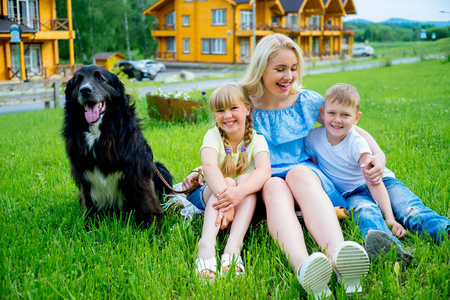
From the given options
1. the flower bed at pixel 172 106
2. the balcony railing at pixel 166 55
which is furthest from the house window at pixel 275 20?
the flower bed at pixel 172 106

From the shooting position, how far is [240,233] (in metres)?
2.74

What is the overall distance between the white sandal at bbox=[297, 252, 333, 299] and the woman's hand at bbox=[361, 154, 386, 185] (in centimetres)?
103

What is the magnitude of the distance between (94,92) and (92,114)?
0.16 metres

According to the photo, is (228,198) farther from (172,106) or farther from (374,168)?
Result: (172,106)

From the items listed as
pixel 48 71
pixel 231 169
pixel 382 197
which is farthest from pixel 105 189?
pixel 48 71

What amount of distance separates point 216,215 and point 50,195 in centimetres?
216

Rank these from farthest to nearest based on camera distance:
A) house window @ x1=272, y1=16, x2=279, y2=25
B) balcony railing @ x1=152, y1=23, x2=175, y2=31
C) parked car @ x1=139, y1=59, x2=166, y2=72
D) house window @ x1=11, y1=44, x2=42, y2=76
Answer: balcony railing @ x1=152, y1=23, x2=175, y2=31 < house window @ x1=272, y1=16, x2=279, y2=25 < parked car @ x1=139, y1=59, x2=166, y2=72 < house window @ x1=11, y1=44, x2=42, y2=76

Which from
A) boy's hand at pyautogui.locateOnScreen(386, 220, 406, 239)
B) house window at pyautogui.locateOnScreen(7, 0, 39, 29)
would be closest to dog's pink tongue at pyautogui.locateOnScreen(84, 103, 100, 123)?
boy's hand at pyautogui.locateOnScreen(386, 220, 406, 239)

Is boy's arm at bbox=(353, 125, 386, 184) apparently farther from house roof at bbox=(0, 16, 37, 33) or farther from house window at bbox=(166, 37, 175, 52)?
house window at bbox=(166, 37, 175, 52)

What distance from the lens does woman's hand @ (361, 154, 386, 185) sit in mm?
2969

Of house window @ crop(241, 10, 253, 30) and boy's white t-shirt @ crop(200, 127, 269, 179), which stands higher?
house window @ crop(241, 10, 253, 30)

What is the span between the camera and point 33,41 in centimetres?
2472

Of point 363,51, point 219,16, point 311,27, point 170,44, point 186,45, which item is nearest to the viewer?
point 219,16

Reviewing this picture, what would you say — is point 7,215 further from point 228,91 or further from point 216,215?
point 228,91
